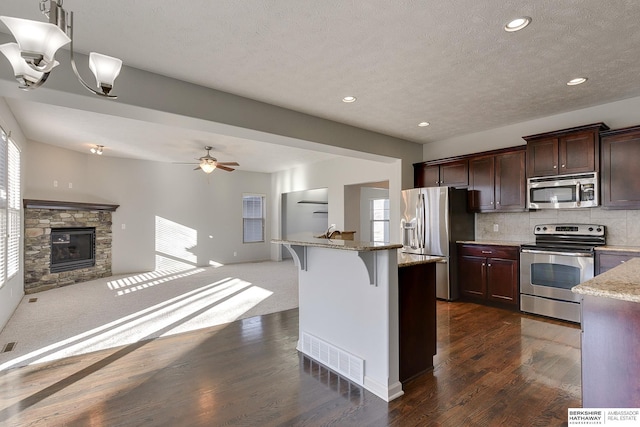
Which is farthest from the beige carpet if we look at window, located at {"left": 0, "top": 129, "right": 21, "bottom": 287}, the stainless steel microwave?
the stainless steel microwave

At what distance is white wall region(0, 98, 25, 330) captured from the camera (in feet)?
13.1

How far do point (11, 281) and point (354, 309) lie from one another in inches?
198

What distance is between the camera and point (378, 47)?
2.63 m

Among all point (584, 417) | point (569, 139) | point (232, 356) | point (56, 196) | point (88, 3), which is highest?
point (88, 3)

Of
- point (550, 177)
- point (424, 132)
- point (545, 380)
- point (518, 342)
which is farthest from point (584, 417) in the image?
point (424, 132)

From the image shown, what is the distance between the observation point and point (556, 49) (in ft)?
8.77

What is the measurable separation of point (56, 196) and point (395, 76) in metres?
6.88

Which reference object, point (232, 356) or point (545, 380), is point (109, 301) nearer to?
point (232, 356)

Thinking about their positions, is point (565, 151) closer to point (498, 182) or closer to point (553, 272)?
point (498, 182)

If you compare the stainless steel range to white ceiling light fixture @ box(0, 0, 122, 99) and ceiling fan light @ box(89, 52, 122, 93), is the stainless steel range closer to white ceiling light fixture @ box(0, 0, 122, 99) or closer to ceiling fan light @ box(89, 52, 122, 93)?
ceiling fan light @ box(89, 52, 122, 93)

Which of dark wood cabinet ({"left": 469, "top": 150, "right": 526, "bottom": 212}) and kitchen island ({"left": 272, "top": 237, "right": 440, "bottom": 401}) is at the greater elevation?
dark wood cabinet ({"left": 469, "top": 150, "right": 526, "bottom": 212})

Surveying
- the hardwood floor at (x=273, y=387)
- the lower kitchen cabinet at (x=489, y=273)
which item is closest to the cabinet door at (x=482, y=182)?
the lower kitchen cabinet at (x=489, y=273)

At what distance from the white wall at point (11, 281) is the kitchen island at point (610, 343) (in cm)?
562

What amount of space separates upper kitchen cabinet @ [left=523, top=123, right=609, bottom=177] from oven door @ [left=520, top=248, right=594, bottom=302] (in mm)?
1049
